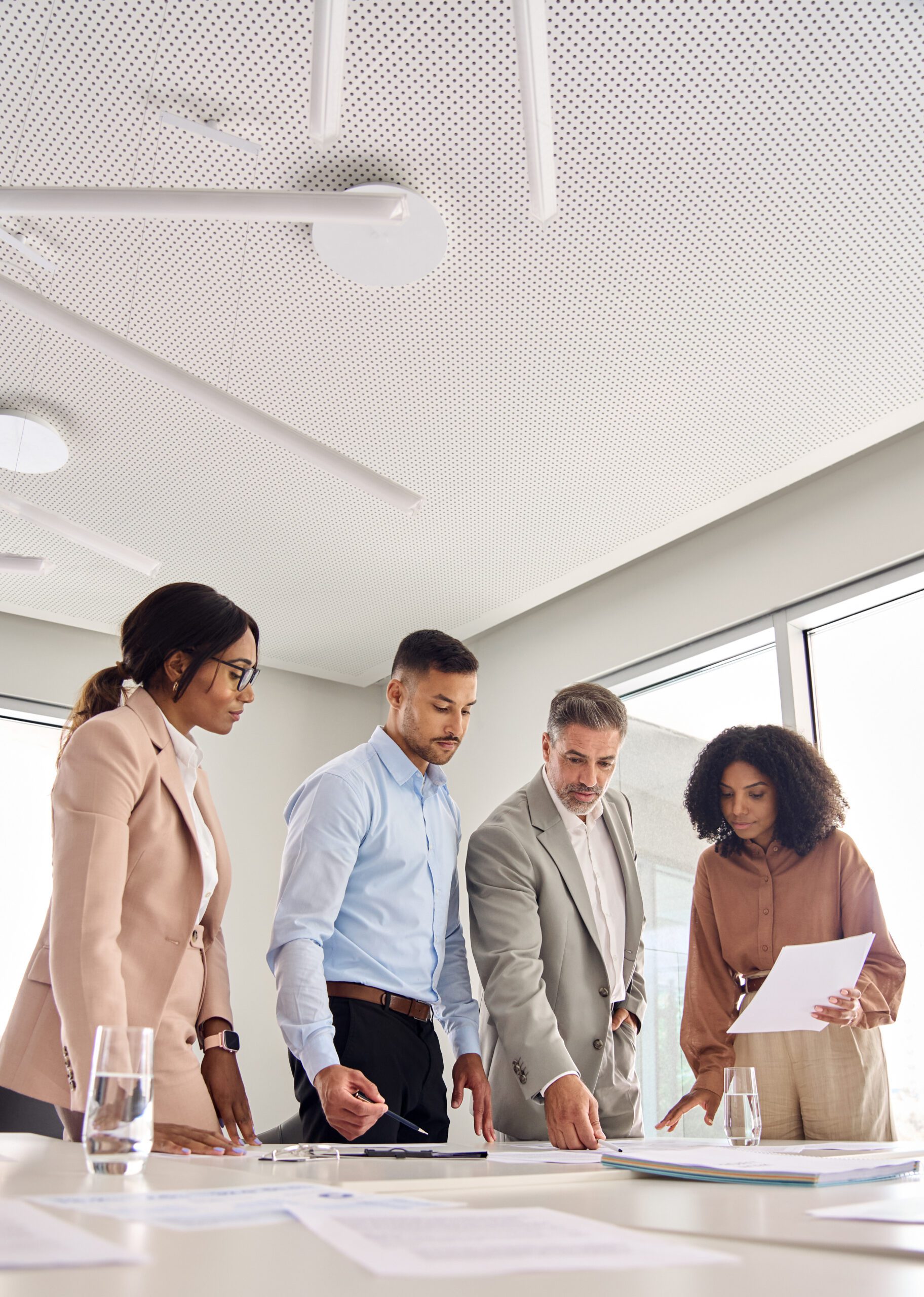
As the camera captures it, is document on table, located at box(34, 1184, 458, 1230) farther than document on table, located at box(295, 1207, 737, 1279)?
Yes

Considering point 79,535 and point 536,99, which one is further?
point 79,535

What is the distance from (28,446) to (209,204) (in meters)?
1.65

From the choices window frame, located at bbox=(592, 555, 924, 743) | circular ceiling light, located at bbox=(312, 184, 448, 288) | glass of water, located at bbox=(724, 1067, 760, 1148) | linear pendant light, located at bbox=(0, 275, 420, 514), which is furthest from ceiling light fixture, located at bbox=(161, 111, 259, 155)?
window frame, located at bbox=(592, 555, 924, 743)

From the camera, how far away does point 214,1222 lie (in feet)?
1.95

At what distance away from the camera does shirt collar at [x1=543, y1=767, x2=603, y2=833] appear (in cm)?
234

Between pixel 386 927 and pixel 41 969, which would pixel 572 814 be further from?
pixel 41 969

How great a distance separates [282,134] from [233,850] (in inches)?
139

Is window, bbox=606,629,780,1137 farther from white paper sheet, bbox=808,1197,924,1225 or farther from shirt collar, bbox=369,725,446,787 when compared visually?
white paper sheet, bbox=808,1197,924,1225

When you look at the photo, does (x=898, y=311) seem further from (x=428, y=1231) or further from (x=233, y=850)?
(x=233, y=850)

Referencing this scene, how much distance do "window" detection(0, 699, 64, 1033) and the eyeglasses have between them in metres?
3.11

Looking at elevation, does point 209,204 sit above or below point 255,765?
above

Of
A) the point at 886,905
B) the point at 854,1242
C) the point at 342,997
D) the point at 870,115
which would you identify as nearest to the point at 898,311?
the point at 870,115

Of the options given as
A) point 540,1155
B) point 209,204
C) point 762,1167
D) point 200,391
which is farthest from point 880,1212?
point 200,391

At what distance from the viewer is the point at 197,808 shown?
68.2 inches
